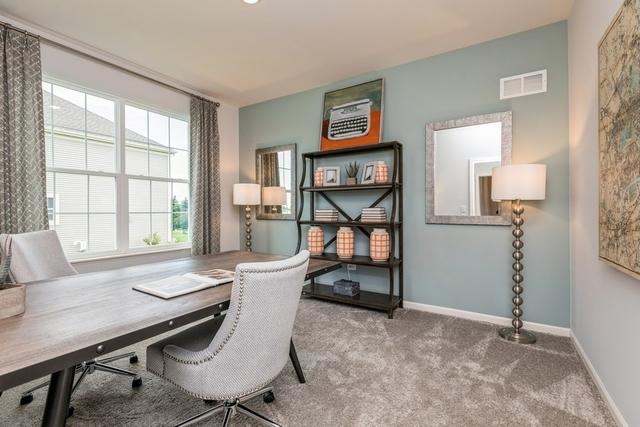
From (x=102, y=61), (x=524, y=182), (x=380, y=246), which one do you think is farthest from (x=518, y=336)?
(x=102, y=61)

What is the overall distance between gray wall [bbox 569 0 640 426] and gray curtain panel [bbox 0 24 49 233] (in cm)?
396

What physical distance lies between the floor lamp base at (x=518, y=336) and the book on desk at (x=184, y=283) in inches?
88.0

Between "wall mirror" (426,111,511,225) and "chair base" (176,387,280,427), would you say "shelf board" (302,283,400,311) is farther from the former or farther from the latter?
"chair base" (176,387,280,427)

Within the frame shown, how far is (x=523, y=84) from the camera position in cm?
269

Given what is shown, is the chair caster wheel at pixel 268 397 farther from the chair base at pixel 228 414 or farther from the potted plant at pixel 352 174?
the potted plant at pixel 352 174

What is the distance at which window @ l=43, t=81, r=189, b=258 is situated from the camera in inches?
115

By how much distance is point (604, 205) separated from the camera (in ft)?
5.42

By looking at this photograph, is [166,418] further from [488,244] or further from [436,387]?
[488,244]

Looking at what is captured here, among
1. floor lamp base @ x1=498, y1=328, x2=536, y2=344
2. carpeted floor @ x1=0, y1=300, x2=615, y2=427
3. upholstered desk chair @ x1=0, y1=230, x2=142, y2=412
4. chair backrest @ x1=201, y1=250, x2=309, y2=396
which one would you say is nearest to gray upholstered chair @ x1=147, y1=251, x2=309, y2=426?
chair backrest @ x1=201, y1=250, x2=309, y2=396

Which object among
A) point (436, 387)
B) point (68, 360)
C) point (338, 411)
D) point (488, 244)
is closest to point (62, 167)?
point (68, 360)

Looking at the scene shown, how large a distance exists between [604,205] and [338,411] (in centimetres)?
177

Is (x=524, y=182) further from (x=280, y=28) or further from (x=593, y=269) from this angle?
(x=280, y=28)

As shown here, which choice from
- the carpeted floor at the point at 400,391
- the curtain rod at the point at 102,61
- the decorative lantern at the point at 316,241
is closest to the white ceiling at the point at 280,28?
the curtain rod at the point at 102,61

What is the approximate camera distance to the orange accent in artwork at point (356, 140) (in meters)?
3.39
